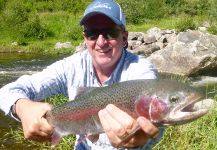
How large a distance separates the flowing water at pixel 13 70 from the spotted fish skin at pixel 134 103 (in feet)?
19.3

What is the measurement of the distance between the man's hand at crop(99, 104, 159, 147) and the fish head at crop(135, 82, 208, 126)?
0.06 m

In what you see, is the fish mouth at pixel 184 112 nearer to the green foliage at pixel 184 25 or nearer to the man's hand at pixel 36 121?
the man's hand at pixel 36 121

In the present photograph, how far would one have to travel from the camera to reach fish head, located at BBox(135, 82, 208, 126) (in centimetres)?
262

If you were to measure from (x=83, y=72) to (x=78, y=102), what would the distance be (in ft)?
2.06

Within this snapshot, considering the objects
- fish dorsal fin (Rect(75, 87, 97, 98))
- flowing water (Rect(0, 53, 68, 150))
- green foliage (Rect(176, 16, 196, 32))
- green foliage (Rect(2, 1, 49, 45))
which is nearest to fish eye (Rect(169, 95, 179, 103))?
fish dorsal fin (Rect(75, 87, 97, 98))

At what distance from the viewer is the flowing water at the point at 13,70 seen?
9.90 metres

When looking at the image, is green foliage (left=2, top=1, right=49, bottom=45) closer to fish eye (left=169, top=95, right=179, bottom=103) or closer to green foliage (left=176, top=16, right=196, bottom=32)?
green foliage (left=176, top=16, right=196, bottom=32)

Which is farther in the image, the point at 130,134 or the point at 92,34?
the point at 92,34

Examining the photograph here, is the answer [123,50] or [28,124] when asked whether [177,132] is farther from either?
[28,124]

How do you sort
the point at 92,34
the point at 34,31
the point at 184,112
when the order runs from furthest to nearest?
the point at 34,31
the point at 92,34
the point at 184,112

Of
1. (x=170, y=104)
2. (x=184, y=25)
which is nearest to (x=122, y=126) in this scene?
(x=170, y=104)

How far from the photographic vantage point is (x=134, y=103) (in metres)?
2.78

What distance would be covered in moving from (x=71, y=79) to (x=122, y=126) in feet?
3.90

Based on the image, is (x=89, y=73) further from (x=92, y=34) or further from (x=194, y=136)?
(x=194, y=136)
